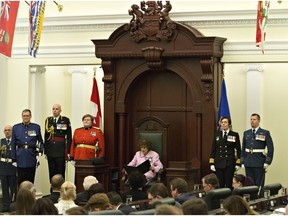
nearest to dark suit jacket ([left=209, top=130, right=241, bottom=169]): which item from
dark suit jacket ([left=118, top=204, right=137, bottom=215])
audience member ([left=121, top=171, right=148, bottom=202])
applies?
audience member ([left=121, top=171, right=148, bottom=202])

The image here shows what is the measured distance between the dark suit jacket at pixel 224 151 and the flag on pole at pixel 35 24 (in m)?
3.01

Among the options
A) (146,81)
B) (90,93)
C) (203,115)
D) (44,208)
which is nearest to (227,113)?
(203,115)

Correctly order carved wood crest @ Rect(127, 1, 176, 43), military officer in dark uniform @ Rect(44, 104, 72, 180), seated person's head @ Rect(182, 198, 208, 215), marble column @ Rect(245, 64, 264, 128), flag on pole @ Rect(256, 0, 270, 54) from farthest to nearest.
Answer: marble column @ Rect(245, 64, 264, 128)
military officer in dark uniform @ Rect(44, 104, 72, 180)
carved wood crest @ Rect(127, 1, 176, 43)
flag on pole @ Rect(256, 0, 270, 54)
seated person's head @ Rect(182, 198, 208, 215)

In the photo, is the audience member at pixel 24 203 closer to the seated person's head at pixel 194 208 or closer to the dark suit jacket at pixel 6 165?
the seated person's head at pixel 194 208

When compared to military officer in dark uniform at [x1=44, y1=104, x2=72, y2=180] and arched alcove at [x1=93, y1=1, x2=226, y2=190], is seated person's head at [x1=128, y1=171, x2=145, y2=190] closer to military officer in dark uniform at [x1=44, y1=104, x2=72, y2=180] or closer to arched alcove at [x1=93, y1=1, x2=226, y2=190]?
arched alcove at [x1=93, y1=1, x2=226, y2=190]

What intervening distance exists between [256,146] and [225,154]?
1.54ft

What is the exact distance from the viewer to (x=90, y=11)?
13.9m

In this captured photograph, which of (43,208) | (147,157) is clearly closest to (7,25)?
(147,157)

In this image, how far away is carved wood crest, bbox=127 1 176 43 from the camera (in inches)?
507

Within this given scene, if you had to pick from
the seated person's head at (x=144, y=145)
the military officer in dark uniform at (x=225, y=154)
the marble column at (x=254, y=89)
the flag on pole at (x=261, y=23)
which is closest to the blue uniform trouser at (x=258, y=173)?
the military officer in dark uniform at (x=225, y=154)

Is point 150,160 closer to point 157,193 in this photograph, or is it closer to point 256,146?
point 256,146

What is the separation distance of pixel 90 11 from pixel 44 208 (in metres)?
7.70

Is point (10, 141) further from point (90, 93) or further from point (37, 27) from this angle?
point (90, 93)

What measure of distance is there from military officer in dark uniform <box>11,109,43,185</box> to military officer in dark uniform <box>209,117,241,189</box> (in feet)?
8.97
